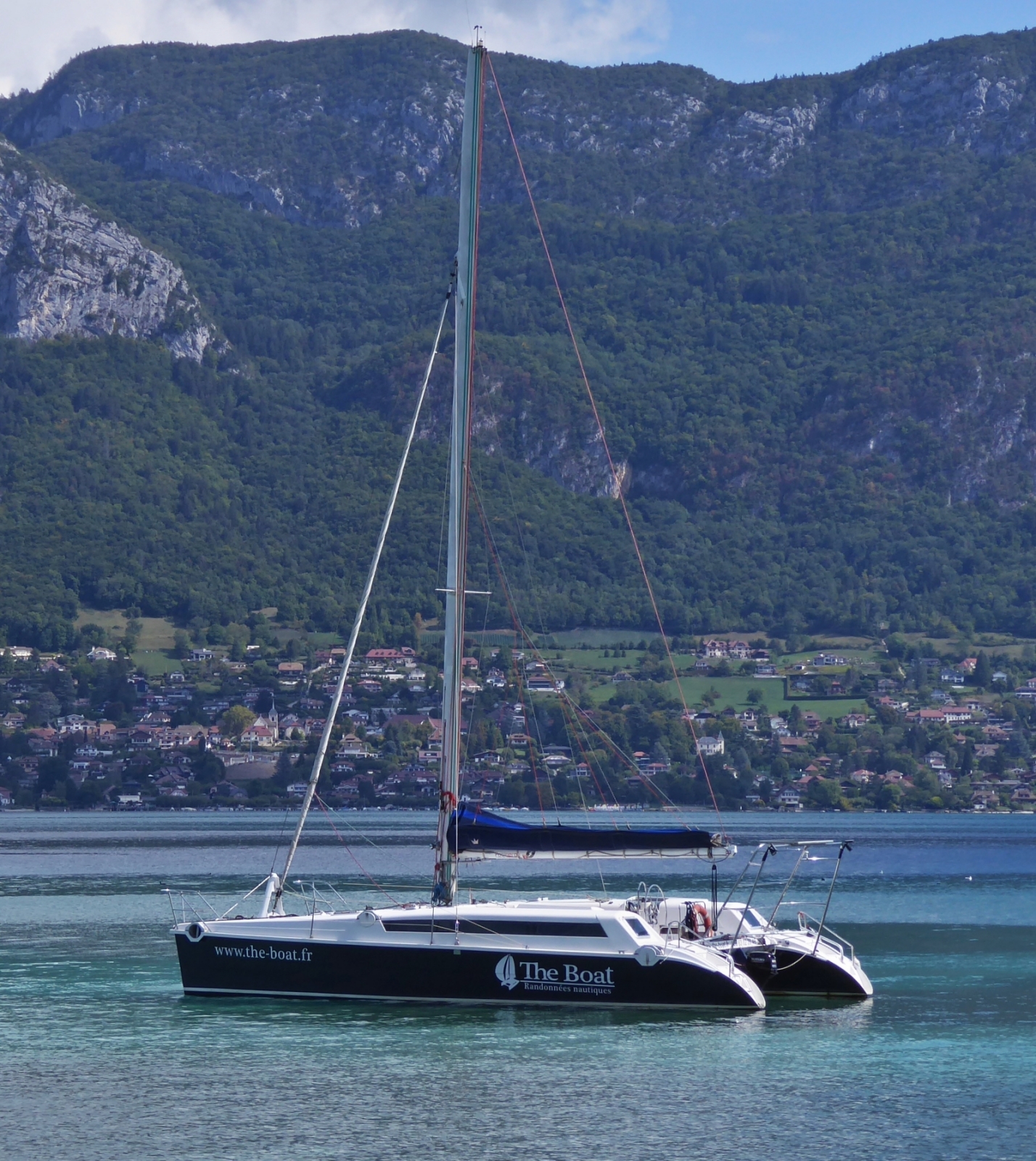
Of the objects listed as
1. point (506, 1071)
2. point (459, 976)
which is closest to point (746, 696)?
point (459, 976)

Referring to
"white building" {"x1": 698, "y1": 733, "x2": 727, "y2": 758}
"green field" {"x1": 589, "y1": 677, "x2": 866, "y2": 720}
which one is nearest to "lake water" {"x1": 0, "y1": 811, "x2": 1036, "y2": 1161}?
"white building" {"x1": 698, "y1": 733, "x2": 727, "y2": 758}

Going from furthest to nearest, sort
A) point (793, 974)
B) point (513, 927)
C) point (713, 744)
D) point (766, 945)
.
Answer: point (713, 744), point (793, 974), point (766, 945), point (513, 927)

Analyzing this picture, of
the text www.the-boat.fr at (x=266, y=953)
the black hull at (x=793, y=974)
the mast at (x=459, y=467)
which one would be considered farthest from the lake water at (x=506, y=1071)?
the mast at (x=459, y=467)

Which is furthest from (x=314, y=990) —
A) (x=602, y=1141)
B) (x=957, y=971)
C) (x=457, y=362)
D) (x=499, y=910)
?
(x=957, y=971)

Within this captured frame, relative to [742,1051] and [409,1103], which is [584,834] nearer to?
[742,1051]

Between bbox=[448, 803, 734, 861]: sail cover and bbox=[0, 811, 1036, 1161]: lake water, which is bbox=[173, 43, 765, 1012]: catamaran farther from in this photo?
bbox=[0, 811, 1036, 1161]: lake water

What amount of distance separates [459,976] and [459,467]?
973 centimetres

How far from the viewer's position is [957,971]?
153 ft

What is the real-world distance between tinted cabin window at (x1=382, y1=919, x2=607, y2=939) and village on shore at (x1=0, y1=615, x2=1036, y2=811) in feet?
362

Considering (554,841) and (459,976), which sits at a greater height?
(554,841)

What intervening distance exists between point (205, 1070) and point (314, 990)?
4344 millimetres

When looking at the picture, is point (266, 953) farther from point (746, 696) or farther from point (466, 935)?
point (746, 696)

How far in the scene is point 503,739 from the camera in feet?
537

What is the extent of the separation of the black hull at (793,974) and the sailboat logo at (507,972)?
16.9ft
